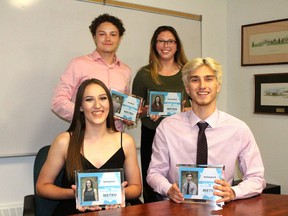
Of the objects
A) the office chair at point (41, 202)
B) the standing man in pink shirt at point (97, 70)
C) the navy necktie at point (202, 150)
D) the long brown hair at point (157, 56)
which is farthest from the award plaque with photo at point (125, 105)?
the navy necktie at point (202, 150)

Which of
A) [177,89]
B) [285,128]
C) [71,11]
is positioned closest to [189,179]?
[177,89]

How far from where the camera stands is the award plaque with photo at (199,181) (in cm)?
182

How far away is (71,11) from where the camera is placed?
3.51 metres

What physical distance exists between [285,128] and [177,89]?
5.78 ft

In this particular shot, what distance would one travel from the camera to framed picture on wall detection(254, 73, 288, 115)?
418 cm

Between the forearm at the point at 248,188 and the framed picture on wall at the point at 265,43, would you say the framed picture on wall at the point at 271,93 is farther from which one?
the forearm at the point at 248,188

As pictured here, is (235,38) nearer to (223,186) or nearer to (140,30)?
(140,30)

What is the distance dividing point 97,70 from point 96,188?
4.24 feet

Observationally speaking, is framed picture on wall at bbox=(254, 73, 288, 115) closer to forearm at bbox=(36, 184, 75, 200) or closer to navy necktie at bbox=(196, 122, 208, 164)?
navy necktie at bbox=(196, 122, 208, 164)

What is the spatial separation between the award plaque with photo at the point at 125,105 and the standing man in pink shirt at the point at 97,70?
0.17 m

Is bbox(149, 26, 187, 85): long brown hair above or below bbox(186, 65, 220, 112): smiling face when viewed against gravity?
above

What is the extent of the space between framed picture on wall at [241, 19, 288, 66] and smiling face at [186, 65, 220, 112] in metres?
2.22

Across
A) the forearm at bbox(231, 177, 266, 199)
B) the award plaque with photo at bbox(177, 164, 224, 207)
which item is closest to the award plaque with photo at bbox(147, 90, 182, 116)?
the forearm at bbox(231, 177, 266, 199)

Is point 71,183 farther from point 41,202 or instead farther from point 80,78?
point 80,78
